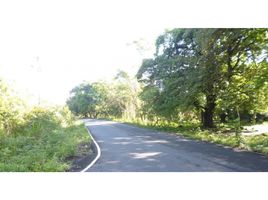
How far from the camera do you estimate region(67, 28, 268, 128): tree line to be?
40.1 ft

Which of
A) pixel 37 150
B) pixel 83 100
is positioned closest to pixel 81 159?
pixel 37 150

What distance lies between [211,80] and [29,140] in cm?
762

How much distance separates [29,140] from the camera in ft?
39.3

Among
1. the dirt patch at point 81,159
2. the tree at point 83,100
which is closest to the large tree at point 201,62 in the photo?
the dirt patch at point 81,159

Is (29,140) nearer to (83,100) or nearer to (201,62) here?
(201,62)

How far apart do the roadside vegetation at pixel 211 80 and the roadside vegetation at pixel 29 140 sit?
18.0 feet

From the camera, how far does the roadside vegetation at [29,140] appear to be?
845cm

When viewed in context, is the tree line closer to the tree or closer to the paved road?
the paved road

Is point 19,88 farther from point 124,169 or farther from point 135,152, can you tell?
point 124,169

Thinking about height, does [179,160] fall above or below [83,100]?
below

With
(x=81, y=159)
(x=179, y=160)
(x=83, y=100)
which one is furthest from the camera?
(x=83, y=100)

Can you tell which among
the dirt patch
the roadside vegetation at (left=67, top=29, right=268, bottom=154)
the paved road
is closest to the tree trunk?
the roadside vegetation at (left=67, top=29, right=268, bottom=154)

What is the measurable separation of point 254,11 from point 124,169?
5.85 m

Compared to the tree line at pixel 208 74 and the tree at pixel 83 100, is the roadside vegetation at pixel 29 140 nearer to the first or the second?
the tree line at pixel 208 74
